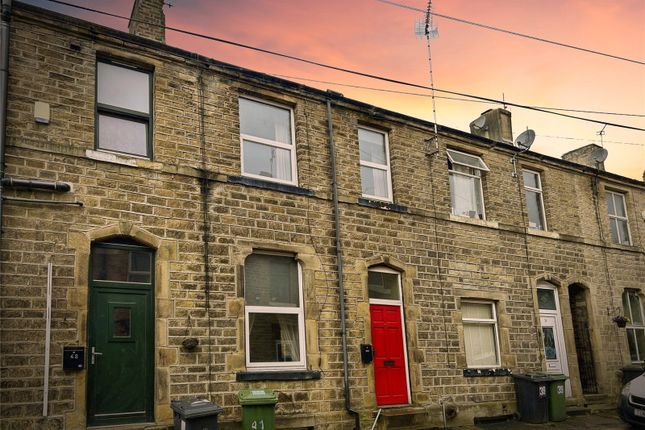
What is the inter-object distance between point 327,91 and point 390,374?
5.99m

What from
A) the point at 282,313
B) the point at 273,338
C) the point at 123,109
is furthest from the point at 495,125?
the point at 123,109

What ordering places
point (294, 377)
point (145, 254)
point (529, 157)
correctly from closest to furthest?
1. point (145, 254)
2. point (294, 377)
3. point (529, 157)

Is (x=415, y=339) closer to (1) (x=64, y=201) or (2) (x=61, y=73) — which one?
(1) (x=64, y=201)

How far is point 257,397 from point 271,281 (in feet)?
8.12

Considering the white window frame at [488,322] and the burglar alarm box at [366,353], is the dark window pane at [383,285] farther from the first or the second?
the white window frame at [488,322]

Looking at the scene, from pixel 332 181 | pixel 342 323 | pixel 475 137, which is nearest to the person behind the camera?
pixel 342 323

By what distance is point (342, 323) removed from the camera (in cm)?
1205

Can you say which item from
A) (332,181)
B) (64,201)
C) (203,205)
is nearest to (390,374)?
(332,181)

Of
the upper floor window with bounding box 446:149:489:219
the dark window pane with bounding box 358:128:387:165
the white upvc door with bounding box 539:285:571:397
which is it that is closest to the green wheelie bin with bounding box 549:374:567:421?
the white upvc door with bounding box 539:285:571:397

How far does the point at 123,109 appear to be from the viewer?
10.7 meters

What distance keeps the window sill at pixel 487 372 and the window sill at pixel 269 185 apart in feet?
17.7

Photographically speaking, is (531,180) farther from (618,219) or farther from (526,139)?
(618,219)

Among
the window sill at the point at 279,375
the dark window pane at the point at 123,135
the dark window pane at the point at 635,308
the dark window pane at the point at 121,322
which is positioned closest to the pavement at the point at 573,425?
the window sill at the point at 279,375

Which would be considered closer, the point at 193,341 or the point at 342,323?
the point at 193,341
